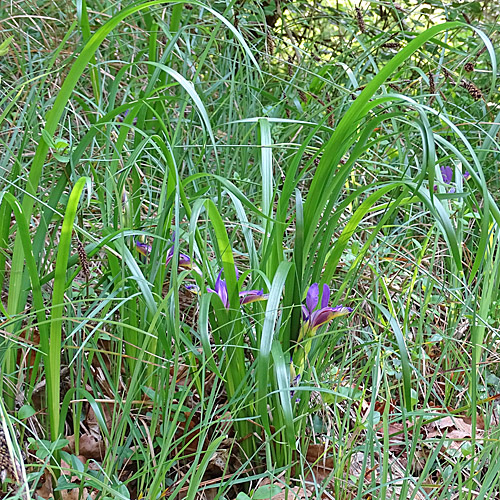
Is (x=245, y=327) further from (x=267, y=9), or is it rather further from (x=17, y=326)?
(x=267, y=9)

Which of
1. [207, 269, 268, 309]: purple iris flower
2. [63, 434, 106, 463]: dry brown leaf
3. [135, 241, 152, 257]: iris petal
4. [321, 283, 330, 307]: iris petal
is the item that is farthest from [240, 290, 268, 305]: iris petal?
[63, 434, 106, 463]: dry brown leaf

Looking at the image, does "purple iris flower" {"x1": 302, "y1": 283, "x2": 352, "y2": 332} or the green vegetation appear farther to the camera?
"purple iris flower" {"x1": 302, "y1": 283, "x2": 352, "y2": 332}

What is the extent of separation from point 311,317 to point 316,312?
0.02 meters

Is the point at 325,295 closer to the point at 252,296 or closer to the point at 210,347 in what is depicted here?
the point at 252,296

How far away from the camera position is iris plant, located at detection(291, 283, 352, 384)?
1.24 m

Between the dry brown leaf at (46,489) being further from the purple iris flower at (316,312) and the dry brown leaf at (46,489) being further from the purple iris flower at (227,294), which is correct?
the purple iris flower at (316,312)

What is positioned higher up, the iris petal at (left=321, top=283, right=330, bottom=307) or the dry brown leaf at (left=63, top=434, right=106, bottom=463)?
the iris petal at (left=321, top=283, right=330, bottom=307)

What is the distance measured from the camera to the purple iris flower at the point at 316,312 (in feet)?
4.08

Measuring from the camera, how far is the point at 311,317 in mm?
1254

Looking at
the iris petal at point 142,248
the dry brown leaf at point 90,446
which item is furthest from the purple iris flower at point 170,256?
the dry brown leaf at point 90,446

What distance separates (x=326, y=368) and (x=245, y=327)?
26 centimetres

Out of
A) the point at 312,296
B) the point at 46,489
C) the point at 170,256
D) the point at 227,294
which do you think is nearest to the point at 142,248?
the point at 170,256

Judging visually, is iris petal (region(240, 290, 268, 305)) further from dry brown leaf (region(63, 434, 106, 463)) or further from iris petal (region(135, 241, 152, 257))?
dry brown leaf (region(63, 434, 106, 463))

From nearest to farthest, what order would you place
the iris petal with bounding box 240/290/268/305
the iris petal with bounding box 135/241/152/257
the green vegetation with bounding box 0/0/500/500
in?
the green vegetation with bounding box 0/0/500/500 → the iris petal with bounding box 240/290/268/305 → the iris petal with bounding box 135/241/152/257
